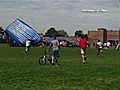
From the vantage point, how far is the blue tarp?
9943cm

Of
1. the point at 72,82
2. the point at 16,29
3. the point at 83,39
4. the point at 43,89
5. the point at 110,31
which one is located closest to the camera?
the point at 43,89

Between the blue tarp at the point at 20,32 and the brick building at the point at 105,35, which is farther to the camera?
the brick building at the point at 105,35

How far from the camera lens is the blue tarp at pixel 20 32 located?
99431 millimetres

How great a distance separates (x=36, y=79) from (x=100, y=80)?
7.90ft

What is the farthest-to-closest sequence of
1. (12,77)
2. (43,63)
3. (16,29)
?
1. (16,29)
2. (43,63)
3. (12,77)

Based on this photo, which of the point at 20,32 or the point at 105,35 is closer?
the point at 20,32

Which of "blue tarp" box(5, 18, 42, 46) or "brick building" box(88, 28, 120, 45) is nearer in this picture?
"blue tarp" box(5, 18, 42, 46)

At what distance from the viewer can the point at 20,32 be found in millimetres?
99875

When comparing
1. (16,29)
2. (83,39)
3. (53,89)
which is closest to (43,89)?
(53,89)

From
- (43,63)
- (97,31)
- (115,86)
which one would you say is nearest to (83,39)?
(43,63)

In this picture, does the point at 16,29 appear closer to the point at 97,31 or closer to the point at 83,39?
the point at 97,31

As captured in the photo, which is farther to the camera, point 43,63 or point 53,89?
Result: point 43,63

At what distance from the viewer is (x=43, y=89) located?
14578 mm

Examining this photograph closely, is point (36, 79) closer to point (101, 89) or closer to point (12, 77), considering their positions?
point (12, 77)
